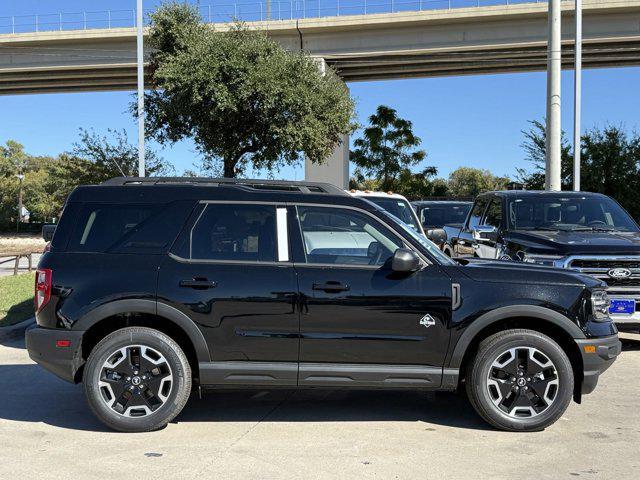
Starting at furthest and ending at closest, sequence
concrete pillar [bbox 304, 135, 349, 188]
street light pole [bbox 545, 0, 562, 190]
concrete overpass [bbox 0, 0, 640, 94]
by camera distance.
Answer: concrete pillar [bbox 304, 135, 349, 188], concrete overpass [bbox 0, 0, 640, 94], street light pole [bbox 545, 0, 562, 190]

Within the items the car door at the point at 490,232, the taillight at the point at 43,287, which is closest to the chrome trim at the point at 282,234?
the taillight at the point at 43,287

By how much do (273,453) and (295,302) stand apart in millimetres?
1096

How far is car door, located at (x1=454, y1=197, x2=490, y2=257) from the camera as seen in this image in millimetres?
10305

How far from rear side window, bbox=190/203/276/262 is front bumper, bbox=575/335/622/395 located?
2490mm

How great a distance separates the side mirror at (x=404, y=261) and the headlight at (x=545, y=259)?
2.91m

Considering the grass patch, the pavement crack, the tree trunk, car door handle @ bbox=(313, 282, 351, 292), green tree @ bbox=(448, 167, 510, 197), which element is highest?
green tree @ bbox=(448, 167, 510, 197)

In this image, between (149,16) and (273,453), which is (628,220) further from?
(149,16)

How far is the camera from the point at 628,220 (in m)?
8.79

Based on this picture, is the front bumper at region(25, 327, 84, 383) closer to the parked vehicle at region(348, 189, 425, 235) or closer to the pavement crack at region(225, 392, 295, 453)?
the pavement crack at region(225, 392, 295, 453)

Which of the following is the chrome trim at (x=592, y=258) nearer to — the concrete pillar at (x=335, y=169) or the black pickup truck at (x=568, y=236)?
the black pickup truck at (x=568, y=236)

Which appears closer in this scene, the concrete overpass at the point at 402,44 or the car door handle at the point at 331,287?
the car door handle at the point at 331,287

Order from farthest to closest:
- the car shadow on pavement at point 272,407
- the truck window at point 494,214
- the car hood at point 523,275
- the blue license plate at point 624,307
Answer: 1. the truck window at point 494,214
2. the blue license plate at point 624,307
3. the car shadow on pavement at point 272,407
4. the car hood at point 523,275

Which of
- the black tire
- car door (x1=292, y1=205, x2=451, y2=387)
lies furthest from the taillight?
car door (x1=292, y1=205, x2=451, y2=387)

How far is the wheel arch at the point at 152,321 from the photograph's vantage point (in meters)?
5.00
